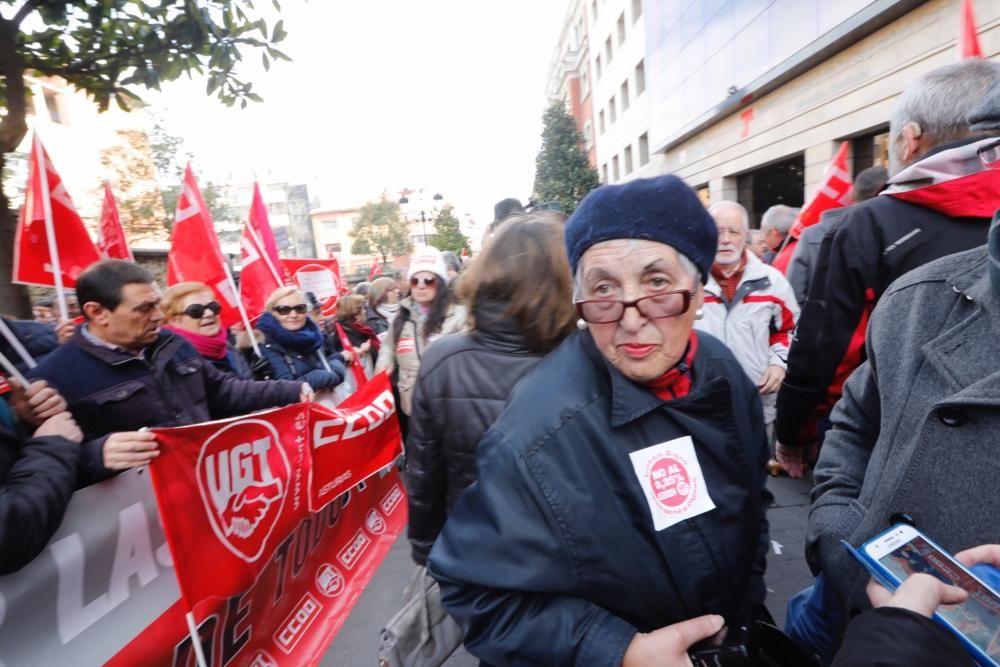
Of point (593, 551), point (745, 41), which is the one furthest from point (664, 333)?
point (745, 41)

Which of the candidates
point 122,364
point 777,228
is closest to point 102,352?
point 122,364

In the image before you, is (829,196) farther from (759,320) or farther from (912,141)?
(912,141)

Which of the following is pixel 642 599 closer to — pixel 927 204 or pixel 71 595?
pixel 927 204

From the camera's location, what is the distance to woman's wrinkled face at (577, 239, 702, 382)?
4.01 ft

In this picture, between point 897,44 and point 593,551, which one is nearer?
point 593,551

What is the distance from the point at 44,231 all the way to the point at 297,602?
3.11 m

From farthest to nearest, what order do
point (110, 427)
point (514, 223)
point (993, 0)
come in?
point (993, 0) < point (110, 427) < point (514, 223)

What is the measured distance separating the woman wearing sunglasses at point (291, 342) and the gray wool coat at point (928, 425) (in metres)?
3.90

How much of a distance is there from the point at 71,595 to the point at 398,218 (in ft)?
195

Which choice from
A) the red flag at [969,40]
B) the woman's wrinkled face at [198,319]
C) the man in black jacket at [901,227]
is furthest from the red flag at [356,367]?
the red flag at [969,40]

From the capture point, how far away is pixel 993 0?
6.37m

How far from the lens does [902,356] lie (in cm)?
111

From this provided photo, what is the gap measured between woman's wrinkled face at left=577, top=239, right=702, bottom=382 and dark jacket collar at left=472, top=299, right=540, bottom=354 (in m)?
0.63

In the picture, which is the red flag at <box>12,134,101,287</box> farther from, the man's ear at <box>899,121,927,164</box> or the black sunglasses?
the man's ear at <box>899,121,927,164</box>
